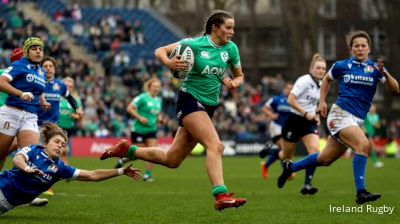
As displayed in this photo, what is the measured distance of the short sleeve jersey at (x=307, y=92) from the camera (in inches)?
647

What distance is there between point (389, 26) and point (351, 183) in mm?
36703

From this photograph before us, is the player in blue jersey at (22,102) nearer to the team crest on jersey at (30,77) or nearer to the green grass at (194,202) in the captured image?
the team crest on jersey at (30,77)

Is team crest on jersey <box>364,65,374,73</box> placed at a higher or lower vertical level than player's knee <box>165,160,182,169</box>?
higher

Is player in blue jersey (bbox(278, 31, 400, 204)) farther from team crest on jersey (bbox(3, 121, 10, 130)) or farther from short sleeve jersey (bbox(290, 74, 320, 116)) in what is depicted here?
team crest on jersey (bbox(3, 121, 10, 130))

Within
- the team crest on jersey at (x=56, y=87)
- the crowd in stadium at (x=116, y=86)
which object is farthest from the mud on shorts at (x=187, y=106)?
the crowd in stadium at (x=116, y=86)

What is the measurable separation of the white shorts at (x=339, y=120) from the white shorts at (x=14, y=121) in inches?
164

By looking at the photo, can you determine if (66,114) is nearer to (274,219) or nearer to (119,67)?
(274,219)

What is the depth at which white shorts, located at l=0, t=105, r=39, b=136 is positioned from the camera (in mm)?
12547

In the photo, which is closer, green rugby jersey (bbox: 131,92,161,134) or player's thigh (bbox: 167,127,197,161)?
player's thigh (bbox: 167,127,197,161)

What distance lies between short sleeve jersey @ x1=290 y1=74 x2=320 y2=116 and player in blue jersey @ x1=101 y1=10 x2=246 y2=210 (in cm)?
524

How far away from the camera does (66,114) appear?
18.6 m

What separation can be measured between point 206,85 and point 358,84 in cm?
293

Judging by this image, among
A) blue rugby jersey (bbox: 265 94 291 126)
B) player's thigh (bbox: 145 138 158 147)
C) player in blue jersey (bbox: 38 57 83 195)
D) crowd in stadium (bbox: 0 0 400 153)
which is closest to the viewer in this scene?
player in blue jersey (bbox: 38 57 83 195)

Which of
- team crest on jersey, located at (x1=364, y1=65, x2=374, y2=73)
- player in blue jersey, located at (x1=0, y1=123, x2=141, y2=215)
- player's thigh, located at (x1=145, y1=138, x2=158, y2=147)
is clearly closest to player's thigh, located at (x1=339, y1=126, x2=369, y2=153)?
team crest on jersey, located at (x1=364, y1=65, x2=374, y2=73)
